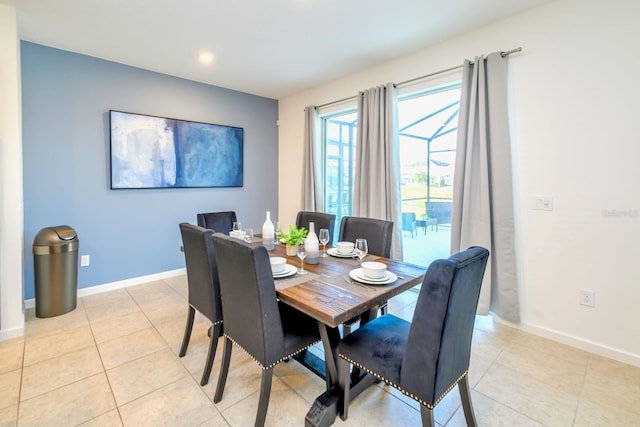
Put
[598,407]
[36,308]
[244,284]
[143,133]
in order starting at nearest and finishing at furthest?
1. [244,284]
2. [598,407]
3. [36,308]
4. [143,133]

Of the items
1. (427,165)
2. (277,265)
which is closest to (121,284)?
(277,265)

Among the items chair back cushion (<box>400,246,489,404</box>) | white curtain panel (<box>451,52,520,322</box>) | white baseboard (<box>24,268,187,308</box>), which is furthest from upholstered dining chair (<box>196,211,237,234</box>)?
chair back cushion (<box>400,246,489,404</box>)

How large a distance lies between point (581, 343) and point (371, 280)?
1.91 m

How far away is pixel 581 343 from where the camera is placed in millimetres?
2293

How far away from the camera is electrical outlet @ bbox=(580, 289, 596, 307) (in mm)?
2242

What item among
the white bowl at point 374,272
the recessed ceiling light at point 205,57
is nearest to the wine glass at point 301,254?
the white bowl at point 374,272

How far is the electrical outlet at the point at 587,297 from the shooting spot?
7.36ft

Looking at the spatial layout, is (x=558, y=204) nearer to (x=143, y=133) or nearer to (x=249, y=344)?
(x=249, y=344)

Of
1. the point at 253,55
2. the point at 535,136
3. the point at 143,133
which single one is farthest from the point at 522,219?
the point at 143,133

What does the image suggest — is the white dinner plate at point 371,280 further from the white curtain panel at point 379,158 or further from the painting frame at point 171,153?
the painting frame at point 171,153

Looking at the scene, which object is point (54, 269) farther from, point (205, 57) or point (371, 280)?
point (371, 280)

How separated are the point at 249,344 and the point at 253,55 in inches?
115

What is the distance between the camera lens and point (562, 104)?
2.29 meters

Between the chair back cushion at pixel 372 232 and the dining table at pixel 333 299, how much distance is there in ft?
1.22
